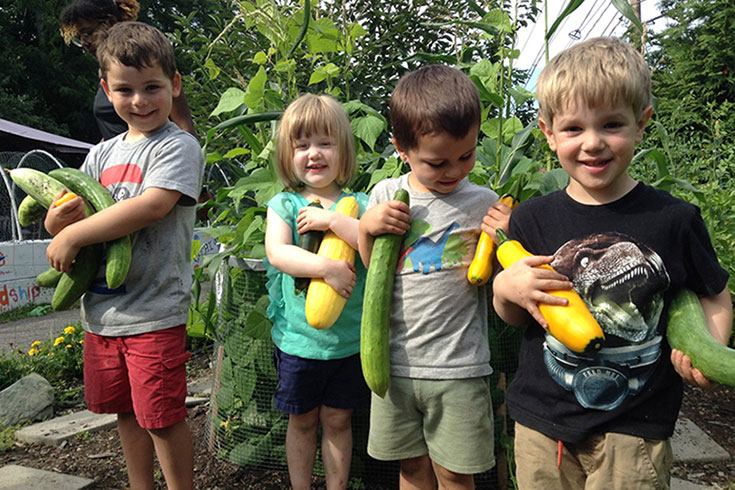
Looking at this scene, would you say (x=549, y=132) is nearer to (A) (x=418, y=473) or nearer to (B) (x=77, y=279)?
(A) (x=418, y=473)

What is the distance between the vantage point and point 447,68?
1842mm

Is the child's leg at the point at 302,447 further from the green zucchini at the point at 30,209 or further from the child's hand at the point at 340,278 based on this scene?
the green zucchini at the point at 30,209

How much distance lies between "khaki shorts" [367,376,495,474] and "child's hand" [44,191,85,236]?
1.25 m

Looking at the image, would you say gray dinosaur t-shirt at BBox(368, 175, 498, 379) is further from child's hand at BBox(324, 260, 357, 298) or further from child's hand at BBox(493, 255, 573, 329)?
child's hand at BBox(493, 255, 573, 329)

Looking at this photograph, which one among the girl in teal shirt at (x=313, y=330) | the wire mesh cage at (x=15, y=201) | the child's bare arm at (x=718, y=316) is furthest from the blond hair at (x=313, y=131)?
the wire mesh cage at (x=15, y=201)

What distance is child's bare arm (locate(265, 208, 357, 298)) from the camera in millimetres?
1916

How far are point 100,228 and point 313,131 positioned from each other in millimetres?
834

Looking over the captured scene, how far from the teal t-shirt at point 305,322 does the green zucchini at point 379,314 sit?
14.5 inches

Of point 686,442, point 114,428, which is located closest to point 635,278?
point 686,442

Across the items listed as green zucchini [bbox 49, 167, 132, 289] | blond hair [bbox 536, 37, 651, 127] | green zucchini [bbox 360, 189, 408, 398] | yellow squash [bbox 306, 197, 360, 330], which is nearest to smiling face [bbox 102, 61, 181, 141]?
green zucchini [bbox 49, 167, 132, 289]

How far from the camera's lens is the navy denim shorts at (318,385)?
2.13 m

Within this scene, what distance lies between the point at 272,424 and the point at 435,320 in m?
1.23

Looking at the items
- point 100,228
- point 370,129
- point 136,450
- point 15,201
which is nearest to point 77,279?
point 100,228

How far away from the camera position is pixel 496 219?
173 cm
